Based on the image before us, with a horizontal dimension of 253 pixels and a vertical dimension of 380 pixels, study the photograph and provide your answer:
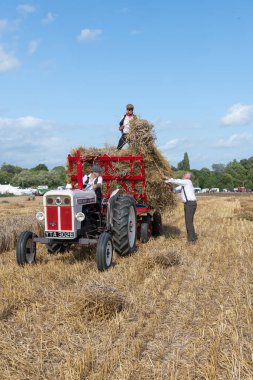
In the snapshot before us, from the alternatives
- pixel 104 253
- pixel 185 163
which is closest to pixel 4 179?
pixel 185 163

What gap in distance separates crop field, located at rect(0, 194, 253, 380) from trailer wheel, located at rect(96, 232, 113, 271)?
0.52 ft

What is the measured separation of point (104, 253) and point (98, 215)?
1.45 meters

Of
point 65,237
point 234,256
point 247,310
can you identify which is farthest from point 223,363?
point 234,256

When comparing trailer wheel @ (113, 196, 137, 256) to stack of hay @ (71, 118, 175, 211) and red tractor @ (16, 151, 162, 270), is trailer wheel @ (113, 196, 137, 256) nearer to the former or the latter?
red tractor @ (16, 151, 162, 270)

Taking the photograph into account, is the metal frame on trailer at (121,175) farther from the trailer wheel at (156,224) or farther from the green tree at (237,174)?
the green tree at (237,174)

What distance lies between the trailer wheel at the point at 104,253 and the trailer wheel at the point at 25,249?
1296 mm

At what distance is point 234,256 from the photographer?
316 inches

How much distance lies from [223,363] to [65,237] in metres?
3.96

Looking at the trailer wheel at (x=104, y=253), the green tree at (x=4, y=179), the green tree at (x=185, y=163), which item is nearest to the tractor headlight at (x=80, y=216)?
the trailer wheel at (x=104, y=253)

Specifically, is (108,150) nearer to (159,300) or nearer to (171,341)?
(159,300)

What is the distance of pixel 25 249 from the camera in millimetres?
7113

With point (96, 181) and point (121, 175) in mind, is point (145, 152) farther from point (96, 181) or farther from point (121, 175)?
point (96, 181)

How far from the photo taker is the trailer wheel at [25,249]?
704 centimetres

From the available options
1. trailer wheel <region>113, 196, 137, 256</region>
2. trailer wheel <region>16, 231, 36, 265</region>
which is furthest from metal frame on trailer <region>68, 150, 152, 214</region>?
trailer wheel <region>16, 231, 36, 265</region>
